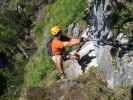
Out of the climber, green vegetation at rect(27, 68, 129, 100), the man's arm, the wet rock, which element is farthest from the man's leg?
the wet rock

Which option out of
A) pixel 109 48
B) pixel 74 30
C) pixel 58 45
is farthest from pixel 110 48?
pixel 74 30

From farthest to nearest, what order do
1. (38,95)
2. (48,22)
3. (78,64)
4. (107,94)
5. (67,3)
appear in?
(48,22), (67,3), (78,64), (38,95), (107,94)

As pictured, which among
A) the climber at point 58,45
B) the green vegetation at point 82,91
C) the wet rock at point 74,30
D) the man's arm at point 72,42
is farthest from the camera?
the wet rock at point 74,30

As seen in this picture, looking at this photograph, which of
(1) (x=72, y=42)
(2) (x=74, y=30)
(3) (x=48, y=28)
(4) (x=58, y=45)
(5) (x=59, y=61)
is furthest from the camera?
(3) (x=48, y=28)

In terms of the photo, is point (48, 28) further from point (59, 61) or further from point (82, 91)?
point (82, 91)

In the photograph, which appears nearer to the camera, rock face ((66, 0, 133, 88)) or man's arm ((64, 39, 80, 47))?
rock face ((66, 0, 133, 88))

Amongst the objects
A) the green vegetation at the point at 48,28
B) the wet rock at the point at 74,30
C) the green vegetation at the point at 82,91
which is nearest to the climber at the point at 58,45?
the green vegetation at the point at 82,91

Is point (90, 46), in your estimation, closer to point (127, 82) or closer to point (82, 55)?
point (82, 55)

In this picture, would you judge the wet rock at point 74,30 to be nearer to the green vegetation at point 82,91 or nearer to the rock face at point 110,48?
the rock face at point 110,48

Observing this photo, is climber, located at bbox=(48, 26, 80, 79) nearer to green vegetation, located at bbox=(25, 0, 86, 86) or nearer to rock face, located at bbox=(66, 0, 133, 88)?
rock face, located at bbox=(66, 0, 133, 88)

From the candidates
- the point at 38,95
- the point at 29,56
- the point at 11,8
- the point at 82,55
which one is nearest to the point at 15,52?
the point at 29,56

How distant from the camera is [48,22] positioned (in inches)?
1054

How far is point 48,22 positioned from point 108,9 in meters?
11.4

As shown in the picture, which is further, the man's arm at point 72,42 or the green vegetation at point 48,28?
the green vegetation at point 48,28
